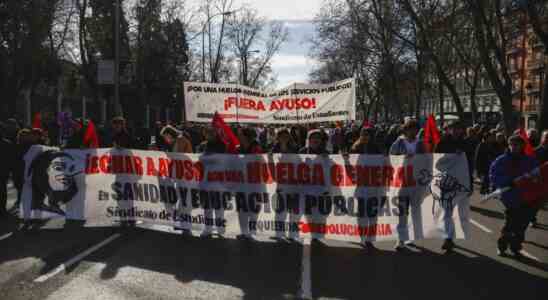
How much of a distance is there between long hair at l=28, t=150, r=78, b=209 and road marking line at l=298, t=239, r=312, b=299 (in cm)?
369

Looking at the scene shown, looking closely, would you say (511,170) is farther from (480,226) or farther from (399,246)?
(480,226)

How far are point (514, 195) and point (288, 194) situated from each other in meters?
2.86

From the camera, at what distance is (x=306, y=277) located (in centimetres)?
591

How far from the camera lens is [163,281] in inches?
223

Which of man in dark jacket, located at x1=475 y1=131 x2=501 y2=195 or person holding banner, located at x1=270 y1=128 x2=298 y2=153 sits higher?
person holding banner, located at x1=270 y1=128 x2=298 y2=153

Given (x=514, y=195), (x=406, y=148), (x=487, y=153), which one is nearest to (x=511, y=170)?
(x=514, y=195)

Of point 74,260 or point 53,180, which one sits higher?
point 53,180

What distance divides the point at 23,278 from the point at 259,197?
3.00m

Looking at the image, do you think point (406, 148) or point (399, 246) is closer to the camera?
point (399, 246)

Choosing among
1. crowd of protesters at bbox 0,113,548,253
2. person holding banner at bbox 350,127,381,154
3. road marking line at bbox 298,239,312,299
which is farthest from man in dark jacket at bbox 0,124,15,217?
person holding banner at bbox 350,127,381,154

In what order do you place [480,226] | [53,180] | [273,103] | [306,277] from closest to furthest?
1. [306,277]
2. [53,180]
3. [480,226]
4. [273,103]

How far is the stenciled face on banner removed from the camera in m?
8.33

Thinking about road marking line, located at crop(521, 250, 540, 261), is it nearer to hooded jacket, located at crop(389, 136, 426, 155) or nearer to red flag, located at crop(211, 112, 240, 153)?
hooded jacket, located at crop(389, 136, 426, 155)

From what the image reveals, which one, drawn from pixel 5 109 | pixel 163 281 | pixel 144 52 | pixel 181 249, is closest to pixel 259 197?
pixel 181 249
